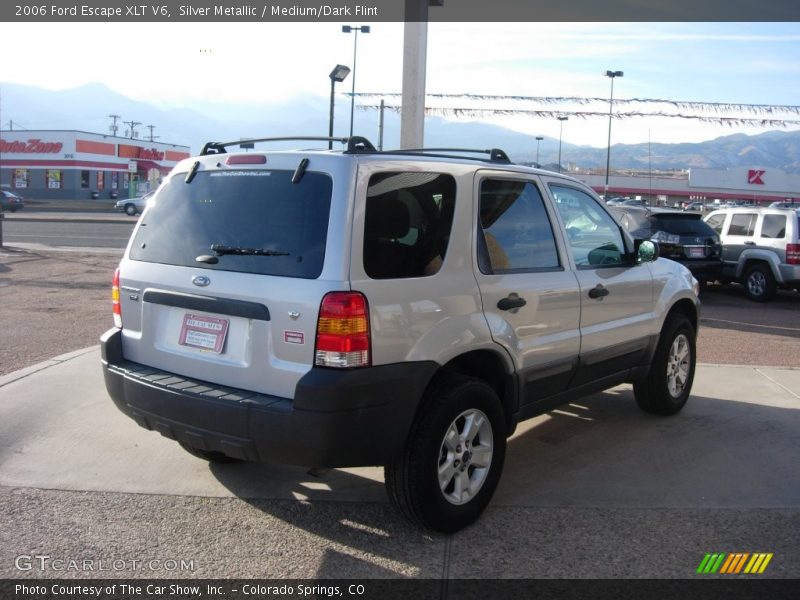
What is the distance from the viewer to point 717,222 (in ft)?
51.2

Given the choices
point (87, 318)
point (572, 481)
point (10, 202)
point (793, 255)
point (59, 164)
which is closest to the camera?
point (572, 481)

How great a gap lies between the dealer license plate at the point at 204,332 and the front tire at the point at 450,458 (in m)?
1.05

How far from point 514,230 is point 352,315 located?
1.47 metres

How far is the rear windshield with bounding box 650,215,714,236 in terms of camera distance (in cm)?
1389

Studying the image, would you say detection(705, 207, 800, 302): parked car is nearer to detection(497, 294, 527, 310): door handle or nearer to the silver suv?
the silver suv

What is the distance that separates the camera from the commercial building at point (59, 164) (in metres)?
60.8

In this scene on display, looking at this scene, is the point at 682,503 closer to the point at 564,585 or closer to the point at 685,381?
the point at 564,585

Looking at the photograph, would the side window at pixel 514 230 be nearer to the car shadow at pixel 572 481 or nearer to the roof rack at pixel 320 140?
the roof rack at pixel 320 140

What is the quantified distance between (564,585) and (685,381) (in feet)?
10.6

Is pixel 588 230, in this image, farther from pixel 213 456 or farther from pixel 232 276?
pixel 213 456

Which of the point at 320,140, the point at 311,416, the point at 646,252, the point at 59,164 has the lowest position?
the point at 311,416

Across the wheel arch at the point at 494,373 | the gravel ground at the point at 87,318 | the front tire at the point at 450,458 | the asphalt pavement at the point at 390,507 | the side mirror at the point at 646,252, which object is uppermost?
the side mirror at the point at 646,252

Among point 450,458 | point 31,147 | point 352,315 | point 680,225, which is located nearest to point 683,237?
point 680,225

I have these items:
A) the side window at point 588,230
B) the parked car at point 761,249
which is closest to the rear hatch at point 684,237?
the parked car at point 761,249
